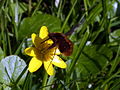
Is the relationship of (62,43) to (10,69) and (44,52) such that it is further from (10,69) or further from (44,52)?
(10,69)

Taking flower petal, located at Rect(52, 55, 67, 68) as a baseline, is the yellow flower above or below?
above

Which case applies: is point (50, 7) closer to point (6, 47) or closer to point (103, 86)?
point (6, 47)

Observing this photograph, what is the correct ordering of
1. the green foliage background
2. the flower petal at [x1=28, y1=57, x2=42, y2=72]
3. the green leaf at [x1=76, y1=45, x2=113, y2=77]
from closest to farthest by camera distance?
the flower petal at [x1=28, y1=57, x2=42, y2=72] → the green foliage background → the green leaf at [x1=76, y1=45, x2=113, y2=77]

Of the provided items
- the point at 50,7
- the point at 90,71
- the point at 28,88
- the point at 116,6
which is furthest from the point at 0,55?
the point at 116,6

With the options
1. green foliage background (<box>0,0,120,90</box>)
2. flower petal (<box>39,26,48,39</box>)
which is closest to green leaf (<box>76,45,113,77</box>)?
green foliage background (<box>0,0,120,90</box>)

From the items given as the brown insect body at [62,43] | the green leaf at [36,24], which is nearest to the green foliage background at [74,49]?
the green leaf at [36,24]

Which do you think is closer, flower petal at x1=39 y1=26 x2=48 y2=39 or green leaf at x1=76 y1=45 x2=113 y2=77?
flower petal at x1=39 y1=26 x2=48 y2=39

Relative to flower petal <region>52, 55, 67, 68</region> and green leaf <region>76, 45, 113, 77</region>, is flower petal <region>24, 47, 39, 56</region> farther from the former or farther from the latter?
green leaf <region>76, 45, 113, 77</region>
